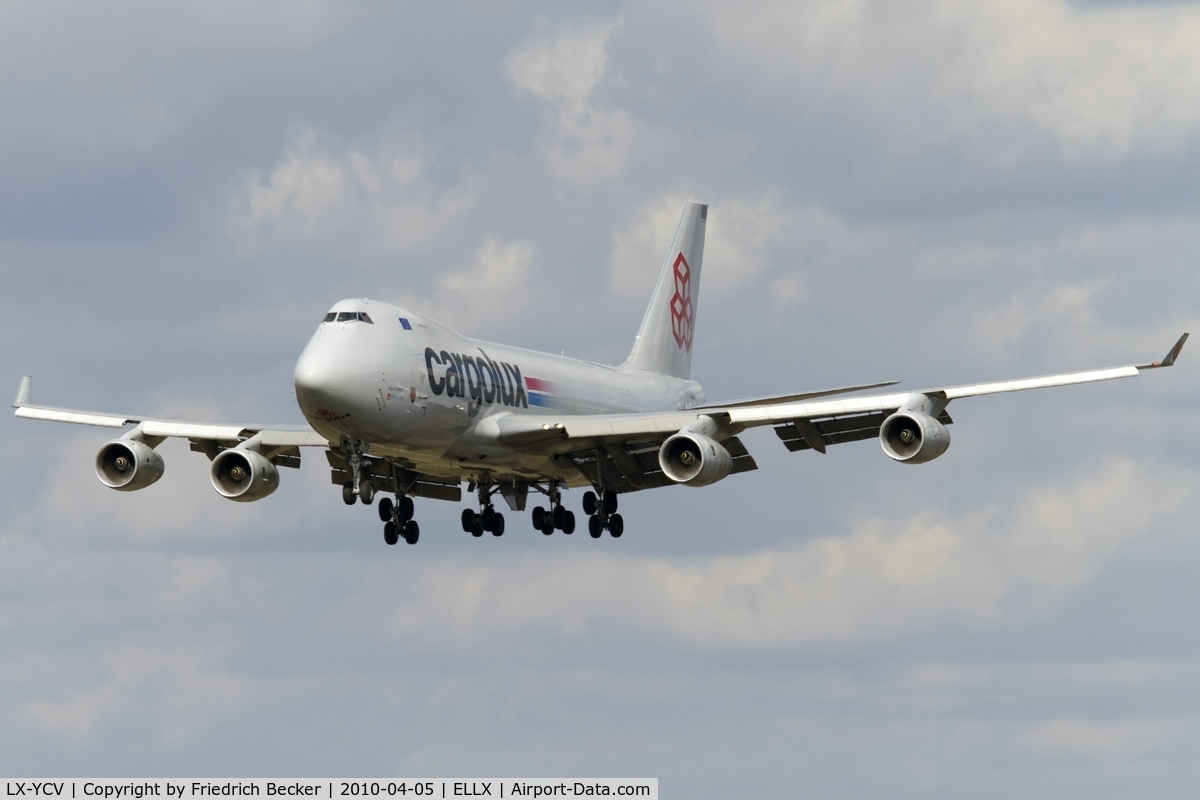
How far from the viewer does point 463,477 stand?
6550cm

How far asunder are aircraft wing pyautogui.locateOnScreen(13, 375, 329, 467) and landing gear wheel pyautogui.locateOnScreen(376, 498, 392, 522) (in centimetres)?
333

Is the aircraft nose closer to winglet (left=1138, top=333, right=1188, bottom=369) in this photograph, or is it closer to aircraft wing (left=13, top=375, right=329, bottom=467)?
aircraft wing (left=13, top=375, right=329, bottom=467)

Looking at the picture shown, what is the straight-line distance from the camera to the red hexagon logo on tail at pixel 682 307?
82.2 meters

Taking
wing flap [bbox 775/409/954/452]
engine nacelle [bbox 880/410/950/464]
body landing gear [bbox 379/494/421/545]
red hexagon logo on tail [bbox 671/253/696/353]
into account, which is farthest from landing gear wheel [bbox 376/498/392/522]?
red hexagon logo on tail [bbox 671/253/696/353]

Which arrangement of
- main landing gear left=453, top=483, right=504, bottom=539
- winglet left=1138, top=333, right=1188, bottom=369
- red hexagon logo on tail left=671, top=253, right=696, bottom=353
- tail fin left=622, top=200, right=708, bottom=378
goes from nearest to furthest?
winglet left=1138, top=333, right=1188, bottom=369
main landing gear left=453, top=483, right=504, bottom=539
tail fin left=622, top=200, right=708, bottom=378
red hexagon logo on tail left=671, top=253, right=696, bottom=353

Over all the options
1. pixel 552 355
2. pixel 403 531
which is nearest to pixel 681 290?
pixel 552 355

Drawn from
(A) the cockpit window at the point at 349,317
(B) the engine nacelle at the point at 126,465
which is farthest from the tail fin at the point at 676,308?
(A) the cockpit window at the point at 349,317

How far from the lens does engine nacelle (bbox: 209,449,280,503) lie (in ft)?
207

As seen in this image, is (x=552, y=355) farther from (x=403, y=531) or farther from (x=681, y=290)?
(x=681, y=290)

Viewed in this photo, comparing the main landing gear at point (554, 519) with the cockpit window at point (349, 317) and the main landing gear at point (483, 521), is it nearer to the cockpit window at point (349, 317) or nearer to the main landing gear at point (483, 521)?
the main landing gear at point (483, 521)

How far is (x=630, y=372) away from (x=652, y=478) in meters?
10.7

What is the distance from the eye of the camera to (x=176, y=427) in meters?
65.6

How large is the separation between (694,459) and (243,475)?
14741 mm

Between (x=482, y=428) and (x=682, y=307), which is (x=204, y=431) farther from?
(x=682, y=307)
